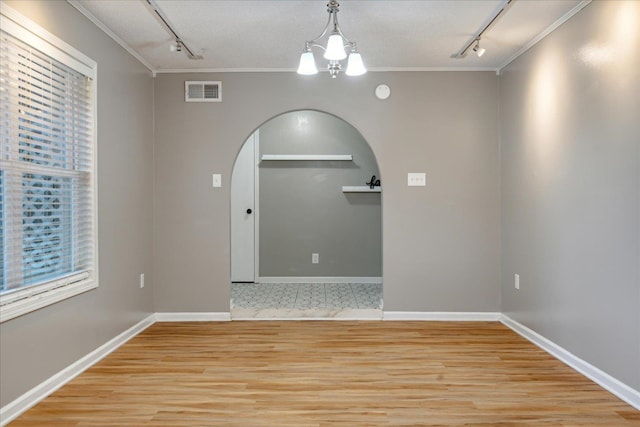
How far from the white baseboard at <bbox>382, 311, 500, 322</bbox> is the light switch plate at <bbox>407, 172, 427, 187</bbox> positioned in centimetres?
118

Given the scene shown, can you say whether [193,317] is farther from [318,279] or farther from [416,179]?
[416,179]

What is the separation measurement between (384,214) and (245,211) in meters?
2.45

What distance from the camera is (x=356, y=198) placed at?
5863mm

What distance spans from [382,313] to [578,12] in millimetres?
2767

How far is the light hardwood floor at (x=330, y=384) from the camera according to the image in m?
2.23

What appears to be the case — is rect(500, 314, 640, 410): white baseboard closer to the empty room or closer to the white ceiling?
the empty room

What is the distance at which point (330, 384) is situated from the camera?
2.64 metres

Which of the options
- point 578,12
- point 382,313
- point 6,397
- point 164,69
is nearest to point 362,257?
point 382,313

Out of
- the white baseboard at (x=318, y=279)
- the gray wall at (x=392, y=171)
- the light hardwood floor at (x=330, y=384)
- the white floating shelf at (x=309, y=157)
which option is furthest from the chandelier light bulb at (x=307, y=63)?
the white baseboard at (x=318, y=279)

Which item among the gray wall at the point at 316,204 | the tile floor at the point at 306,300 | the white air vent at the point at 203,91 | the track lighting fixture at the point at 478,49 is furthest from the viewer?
the gray wall at the point at 316,204

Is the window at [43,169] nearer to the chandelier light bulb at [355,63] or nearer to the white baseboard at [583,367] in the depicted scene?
the chandelier light bulb at [355,63]

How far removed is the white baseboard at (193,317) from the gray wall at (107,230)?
125 mm

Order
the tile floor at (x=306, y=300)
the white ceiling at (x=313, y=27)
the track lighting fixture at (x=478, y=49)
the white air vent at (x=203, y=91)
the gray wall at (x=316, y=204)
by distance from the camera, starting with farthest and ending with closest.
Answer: the gray wall at (x=316, y=204) < the tile floor at (x=306, y=300) < the white air vent at (x=203, y=91) < the track lighting fixture at (x=478, y=49) < the white ceiling at (x=313, y=27)

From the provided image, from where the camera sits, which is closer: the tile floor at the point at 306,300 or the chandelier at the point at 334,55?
the chandelier at the point at 334,55
